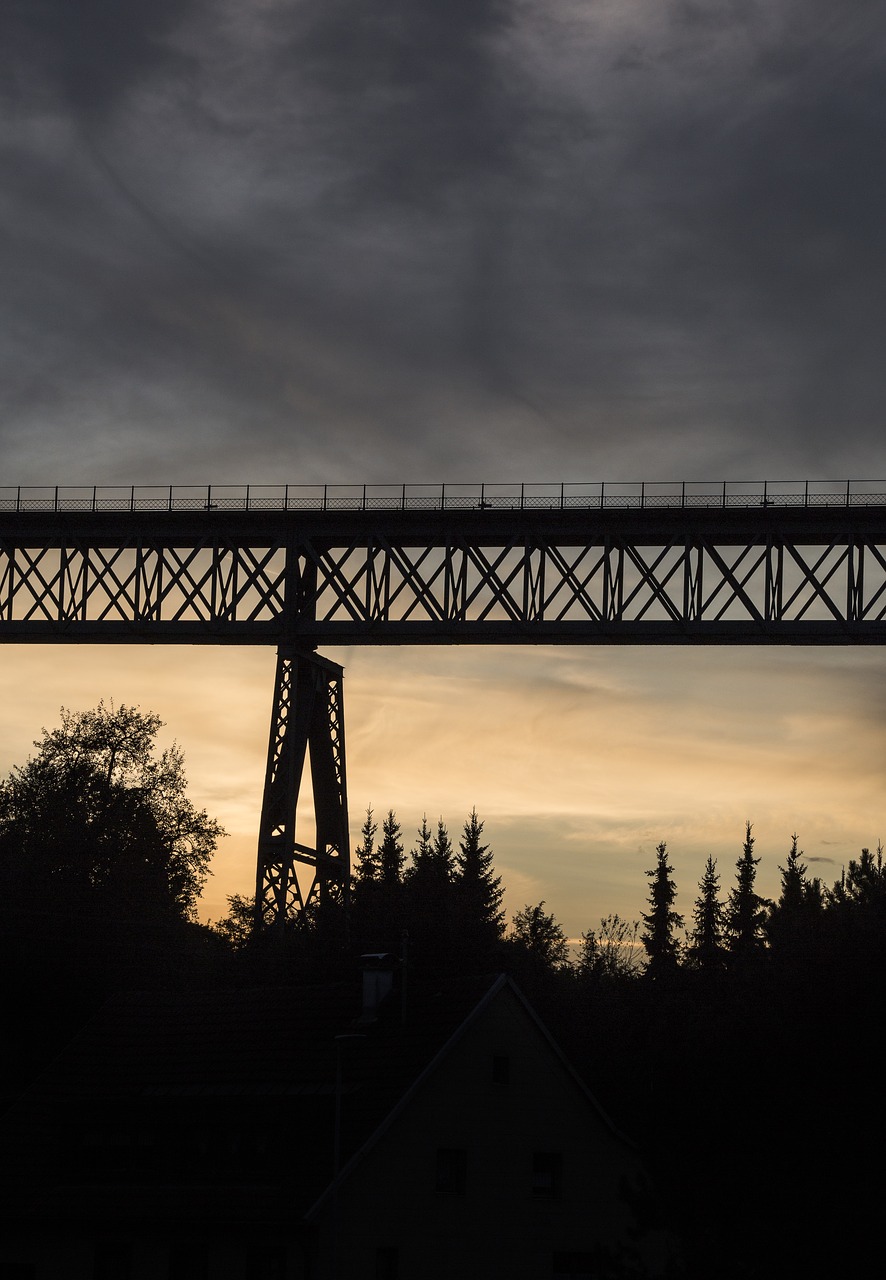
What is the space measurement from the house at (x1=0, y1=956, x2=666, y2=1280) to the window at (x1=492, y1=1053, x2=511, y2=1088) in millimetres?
46

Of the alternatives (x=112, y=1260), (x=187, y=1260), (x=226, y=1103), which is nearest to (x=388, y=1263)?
(x=187, y=1260)

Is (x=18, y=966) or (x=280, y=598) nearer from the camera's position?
(x=280, y=598)

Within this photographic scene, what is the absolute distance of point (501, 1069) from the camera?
39.9 metres

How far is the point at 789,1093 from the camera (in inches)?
1243

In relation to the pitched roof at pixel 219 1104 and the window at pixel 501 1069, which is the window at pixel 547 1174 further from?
the pitched roof at pixel 219 1104

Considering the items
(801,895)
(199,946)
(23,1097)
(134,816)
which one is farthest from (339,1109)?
(801,895)

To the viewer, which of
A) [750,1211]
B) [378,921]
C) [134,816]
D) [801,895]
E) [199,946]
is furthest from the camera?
[801,895]

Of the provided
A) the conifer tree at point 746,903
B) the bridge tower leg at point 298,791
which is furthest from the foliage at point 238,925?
the conifer tree at point 746,903

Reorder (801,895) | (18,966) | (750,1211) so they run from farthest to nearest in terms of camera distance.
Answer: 1. (801,895)
2. (18,966)
3. (750,1211)

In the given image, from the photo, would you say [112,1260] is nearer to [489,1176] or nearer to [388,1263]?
[388,1263]

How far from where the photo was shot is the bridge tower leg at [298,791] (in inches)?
2036

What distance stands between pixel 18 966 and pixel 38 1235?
22385 millimetres

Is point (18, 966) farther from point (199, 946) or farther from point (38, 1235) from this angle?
point (38, 1235)

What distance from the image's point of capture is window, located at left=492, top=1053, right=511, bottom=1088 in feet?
130
